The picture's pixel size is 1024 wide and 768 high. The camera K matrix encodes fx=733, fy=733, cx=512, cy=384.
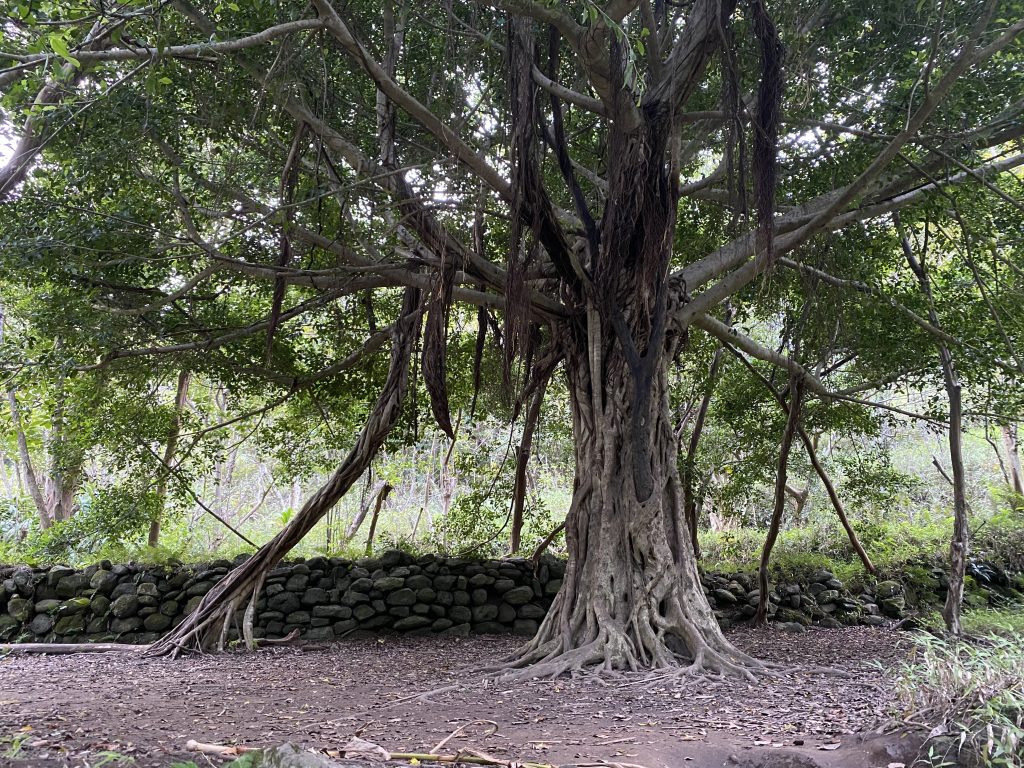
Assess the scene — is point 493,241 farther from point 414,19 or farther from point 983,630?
point 983,630

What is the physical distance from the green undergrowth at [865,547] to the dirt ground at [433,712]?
317cm

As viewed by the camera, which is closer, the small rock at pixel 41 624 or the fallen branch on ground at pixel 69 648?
the fallen branch on ground at pixel 69 648

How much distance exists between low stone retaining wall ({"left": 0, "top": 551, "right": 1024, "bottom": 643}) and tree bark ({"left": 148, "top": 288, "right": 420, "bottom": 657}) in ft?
2.62

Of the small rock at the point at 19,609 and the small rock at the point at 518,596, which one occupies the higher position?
the small rock at the point at 518,596

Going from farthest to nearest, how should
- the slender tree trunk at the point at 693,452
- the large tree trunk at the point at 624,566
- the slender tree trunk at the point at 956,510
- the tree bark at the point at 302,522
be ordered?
1. the slender tree trunk at the point at 693,452
2. the tree bark at the point at 302,522
3. the slender tree trunk at the point at 956,510
4. the large tree trunk at the point at 624,566

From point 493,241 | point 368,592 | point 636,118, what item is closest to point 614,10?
point 636,118

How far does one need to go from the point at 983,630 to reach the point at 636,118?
616cm

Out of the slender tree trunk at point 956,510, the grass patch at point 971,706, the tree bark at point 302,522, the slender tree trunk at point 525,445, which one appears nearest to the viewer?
the grass patch at point 971,706

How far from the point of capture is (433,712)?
4.15 meters

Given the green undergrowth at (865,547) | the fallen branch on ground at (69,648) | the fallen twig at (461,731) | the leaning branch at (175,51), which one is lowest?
the fallen twig at (461,731)

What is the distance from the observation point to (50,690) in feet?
15.8

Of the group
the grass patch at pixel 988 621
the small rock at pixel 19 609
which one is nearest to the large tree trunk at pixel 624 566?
the grass patch at pixel 988 621

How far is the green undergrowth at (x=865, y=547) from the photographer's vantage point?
9383 mm

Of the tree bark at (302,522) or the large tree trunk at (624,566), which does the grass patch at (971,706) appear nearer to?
the large tree trunk at (624,566)
